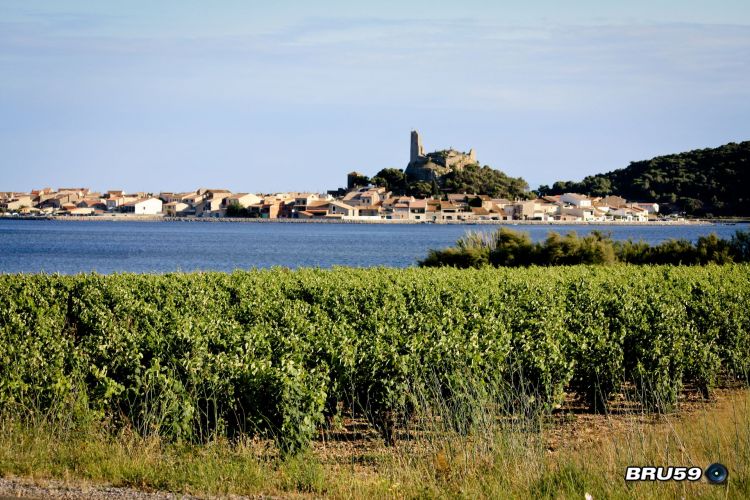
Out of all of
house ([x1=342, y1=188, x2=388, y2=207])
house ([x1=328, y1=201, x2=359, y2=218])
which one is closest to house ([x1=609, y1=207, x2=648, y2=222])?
house ([x1=342, y1=188, x2=388, y2=207])

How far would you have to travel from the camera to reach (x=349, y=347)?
10.7 metres

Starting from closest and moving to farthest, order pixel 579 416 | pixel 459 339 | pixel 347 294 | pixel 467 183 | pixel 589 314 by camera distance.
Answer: pixel 459 339 → pixel 579 416 → pixel 589 314 → pixel 347 294 → pixel 467 183

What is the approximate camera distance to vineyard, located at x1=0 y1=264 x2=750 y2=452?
9641 mm

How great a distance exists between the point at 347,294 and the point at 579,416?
15.2 ft

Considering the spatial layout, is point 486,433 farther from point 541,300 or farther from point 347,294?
point 347,294

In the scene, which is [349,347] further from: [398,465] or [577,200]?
[577,200]

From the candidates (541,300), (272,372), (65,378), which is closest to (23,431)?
(65,378)

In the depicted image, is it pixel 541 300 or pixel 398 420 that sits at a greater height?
pixel 541 300

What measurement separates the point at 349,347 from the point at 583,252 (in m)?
20.0

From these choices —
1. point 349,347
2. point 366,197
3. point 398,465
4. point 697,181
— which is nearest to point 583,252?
point 349,347

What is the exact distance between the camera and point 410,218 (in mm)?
178125

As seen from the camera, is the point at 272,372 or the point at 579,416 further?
the point at 579,416

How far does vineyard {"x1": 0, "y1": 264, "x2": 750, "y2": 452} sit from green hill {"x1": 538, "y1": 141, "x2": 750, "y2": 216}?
133 metres

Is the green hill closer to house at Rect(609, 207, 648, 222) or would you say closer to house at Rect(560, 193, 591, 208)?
house at Rect(609, 207, 648, 222)
